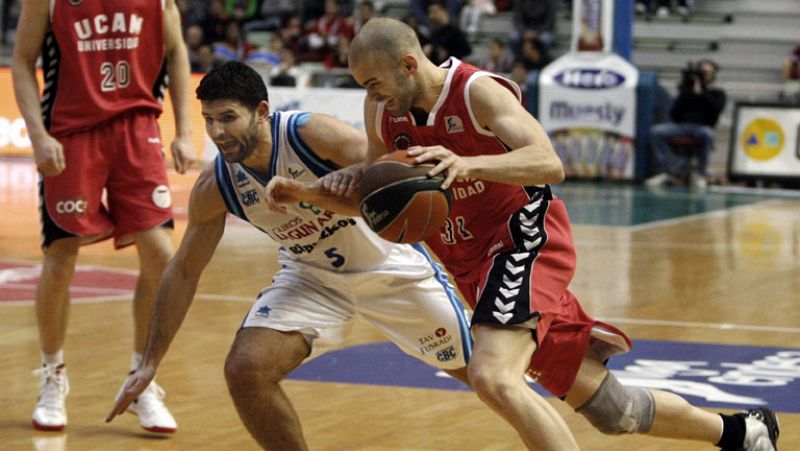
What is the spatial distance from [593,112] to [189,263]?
1281 centimetres

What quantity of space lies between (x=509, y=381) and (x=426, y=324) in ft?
2.62

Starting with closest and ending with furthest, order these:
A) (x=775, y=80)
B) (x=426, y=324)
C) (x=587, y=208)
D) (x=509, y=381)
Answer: (x=509, y=381), (x=426, y=324), (x=587, y=208), (x=775, y=80)

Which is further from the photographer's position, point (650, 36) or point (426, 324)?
point (650, 36)

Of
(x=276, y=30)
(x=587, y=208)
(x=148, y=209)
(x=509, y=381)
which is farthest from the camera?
(x=276, y=30)

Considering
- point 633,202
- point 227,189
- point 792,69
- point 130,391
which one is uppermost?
point 227,189

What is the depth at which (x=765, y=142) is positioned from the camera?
53.5ft

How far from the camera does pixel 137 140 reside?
5.46m

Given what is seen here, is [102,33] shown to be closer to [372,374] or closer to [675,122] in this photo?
[372,374]

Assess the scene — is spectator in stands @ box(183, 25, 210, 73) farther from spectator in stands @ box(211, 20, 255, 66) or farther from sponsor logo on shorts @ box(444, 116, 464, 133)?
sponsor logo on shorts @ box(444, 116, 464, 133)

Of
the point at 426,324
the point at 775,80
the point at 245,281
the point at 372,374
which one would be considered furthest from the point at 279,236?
the point at 775,80

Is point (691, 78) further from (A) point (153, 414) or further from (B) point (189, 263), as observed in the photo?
(B) point (189, 263)

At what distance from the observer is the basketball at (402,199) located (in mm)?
3744

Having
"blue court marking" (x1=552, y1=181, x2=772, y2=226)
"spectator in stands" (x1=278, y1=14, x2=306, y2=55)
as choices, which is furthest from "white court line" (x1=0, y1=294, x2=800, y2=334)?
"spectator in stands" (x1=278, y1=14, x2=306, y2=55)

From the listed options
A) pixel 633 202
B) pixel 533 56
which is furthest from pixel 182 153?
pixel 533 56
